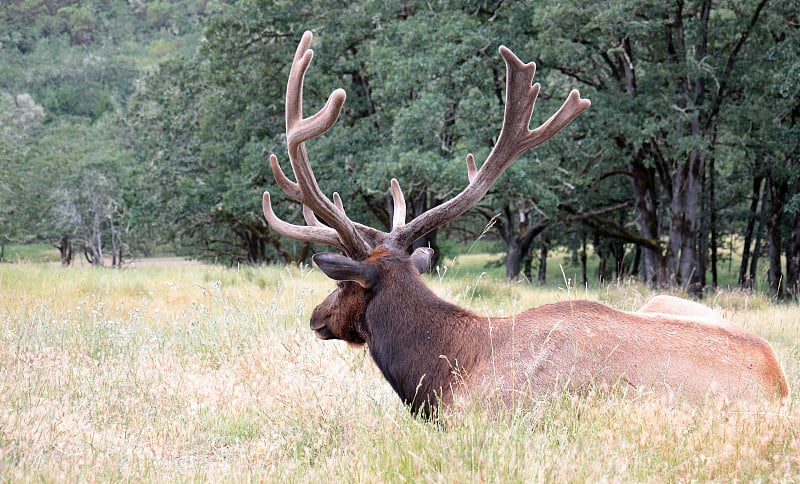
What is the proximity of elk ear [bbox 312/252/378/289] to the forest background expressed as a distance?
7677mm

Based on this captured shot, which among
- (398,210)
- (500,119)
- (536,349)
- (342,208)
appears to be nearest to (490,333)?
(536,349)

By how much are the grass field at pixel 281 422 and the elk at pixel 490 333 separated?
0.24 m


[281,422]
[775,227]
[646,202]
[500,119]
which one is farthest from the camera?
[775,227]

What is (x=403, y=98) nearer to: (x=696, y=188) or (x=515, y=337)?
(x=696, y=188)

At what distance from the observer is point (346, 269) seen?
373 centimetres

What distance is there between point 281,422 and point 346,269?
0.99 m

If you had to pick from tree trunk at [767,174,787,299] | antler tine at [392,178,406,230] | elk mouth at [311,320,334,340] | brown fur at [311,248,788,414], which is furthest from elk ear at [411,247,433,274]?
tree trunk at [767,174,787,299]

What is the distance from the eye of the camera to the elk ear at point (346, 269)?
12.0 feet

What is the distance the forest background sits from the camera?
15625 mm

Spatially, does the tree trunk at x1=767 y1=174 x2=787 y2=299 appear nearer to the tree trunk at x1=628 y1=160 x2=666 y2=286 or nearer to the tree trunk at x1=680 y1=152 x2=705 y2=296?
the tree trunk at x1=628 y1=160 x2=666 y2=286

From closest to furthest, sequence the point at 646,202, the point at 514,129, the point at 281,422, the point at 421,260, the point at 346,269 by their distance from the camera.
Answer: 1. the point at 346,269
2. the point at 281,422
3. the point at 421,260
4. the point at 514,129
5. the point at 646,202

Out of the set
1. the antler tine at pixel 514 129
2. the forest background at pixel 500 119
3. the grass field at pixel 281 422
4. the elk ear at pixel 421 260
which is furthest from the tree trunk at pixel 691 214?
the elk ear at pixel 421 260

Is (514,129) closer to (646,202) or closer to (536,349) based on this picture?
(536,349)

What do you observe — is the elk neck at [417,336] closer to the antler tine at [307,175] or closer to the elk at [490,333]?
the elk at [490,333]
